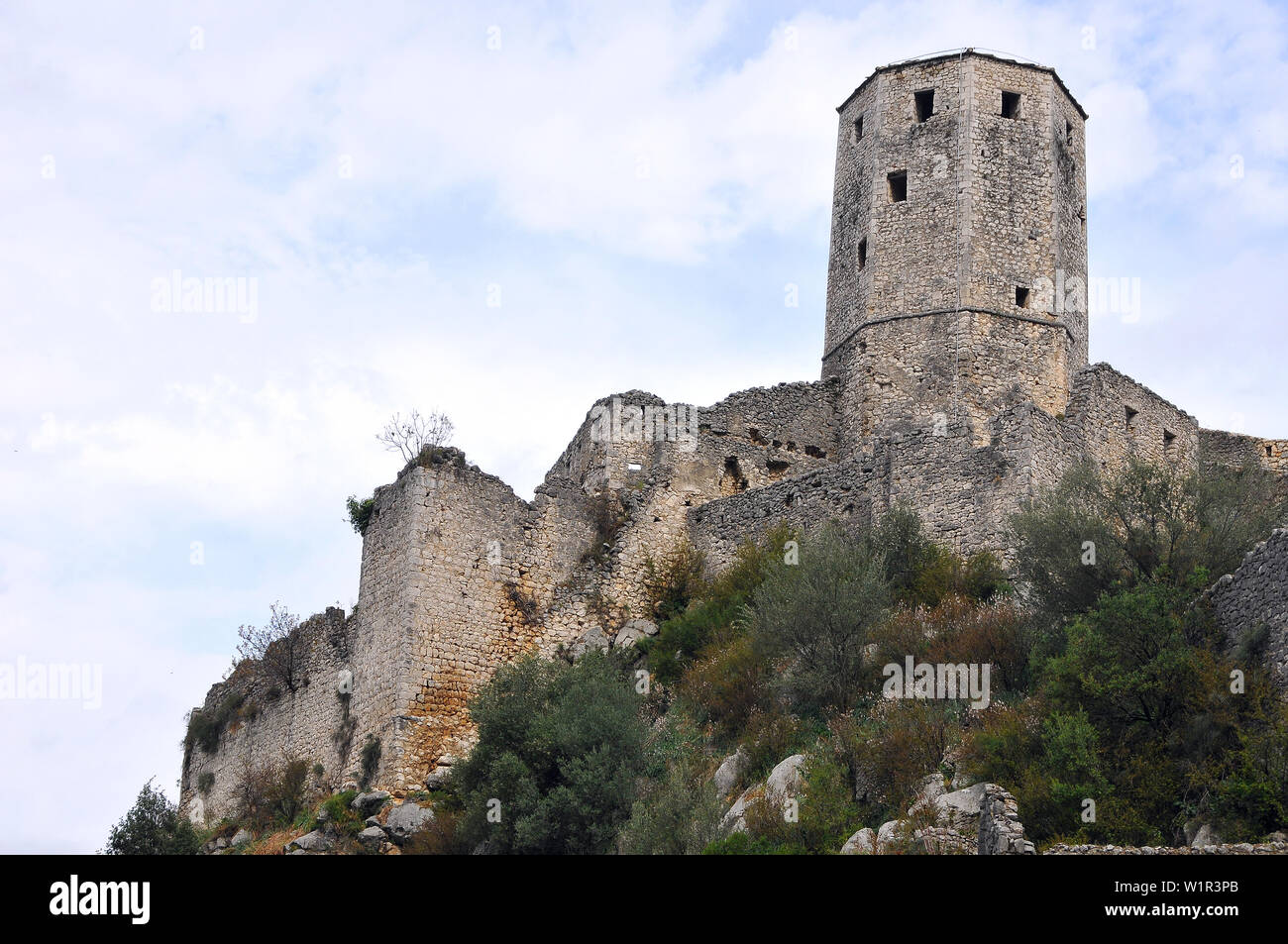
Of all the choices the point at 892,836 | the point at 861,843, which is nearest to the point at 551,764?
the point at 861,843

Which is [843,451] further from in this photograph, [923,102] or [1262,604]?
[1262,604]

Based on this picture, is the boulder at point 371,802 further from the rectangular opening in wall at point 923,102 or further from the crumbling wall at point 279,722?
the rectangular opening in wall at point 923,102

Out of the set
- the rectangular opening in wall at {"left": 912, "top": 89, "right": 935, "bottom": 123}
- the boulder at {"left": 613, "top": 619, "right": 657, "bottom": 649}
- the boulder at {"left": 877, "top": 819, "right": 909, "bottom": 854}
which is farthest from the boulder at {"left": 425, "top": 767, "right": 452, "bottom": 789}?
the rectangular opening in wall at {"left": 912, "top": 89, "right": 935, "bottom": 123}

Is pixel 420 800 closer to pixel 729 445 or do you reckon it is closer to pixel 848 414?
pixel 729 445

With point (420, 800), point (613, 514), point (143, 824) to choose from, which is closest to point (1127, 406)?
point (613, 514)

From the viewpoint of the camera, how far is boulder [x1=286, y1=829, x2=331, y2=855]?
68.8ft

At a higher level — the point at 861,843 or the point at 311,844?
the point at 861,843

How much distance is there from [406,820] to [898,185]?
15506 millimetres

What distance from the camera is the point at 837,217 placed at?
101 ft

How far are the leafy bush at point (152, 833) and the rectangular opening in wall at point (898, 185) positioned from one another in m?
16.8

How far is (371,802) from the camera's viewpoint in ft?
70.9

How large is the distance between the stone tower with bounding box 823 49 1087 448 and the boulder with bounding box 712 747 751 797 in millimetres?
9925

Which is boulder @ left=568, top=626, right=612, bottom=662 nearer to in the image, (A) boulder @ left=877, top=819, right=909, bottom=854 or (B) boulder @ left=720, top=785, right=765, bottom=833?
(B) boulder @ left=720, top=785, right=765, bottom=833

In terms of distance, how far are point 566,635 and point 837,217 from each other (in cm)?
1085
